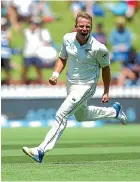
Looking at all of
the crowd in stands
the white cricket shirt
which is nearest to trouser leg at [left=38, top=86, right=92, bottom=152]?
the white cricket shirt

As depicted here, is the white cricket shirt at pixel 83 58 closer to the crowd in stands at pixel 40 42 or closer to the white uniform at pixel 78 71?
the white uniform at pixel 78 71

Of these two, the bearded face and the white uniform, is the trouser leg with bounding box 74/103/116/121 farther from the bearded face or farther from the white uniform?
the bearded face

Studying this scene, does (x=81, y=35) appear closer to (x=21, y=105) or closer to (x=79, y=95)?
(x=79, y=95)

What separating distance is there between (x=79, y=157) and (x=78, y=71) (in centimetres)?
114

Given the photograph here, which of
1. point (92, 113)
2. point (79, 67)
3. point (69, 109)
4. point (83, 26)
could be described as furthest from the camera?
point (92, 113)

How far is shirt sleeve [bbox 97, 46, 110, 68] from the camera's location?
8.23 metres

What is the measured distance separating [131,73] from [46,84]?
186cm

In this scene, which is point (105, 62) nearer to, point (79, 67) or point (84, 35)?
point (79, 67)

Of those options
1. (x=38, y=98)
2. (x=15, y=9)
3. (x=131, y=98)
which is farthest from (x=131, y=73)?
(x=15, y=9)

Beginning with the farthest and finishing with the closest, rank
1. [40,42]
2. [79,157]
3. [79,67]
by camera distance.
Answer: [40,42], [79,157], [79,67]

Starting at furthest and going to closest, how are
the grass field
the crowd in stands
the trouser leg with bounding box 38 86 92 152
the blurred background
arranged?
the crowd in stands < the blurred background < the trouser leg with bounding box 38 86 92 152 < the grass field

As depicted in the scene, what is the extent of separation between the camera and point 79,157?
8961 mm

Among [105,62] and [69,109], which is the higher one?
[105,62]

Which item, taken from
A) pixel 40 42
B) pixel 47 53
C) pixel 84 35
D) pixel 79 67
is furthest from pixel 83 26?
pixel 47 53
